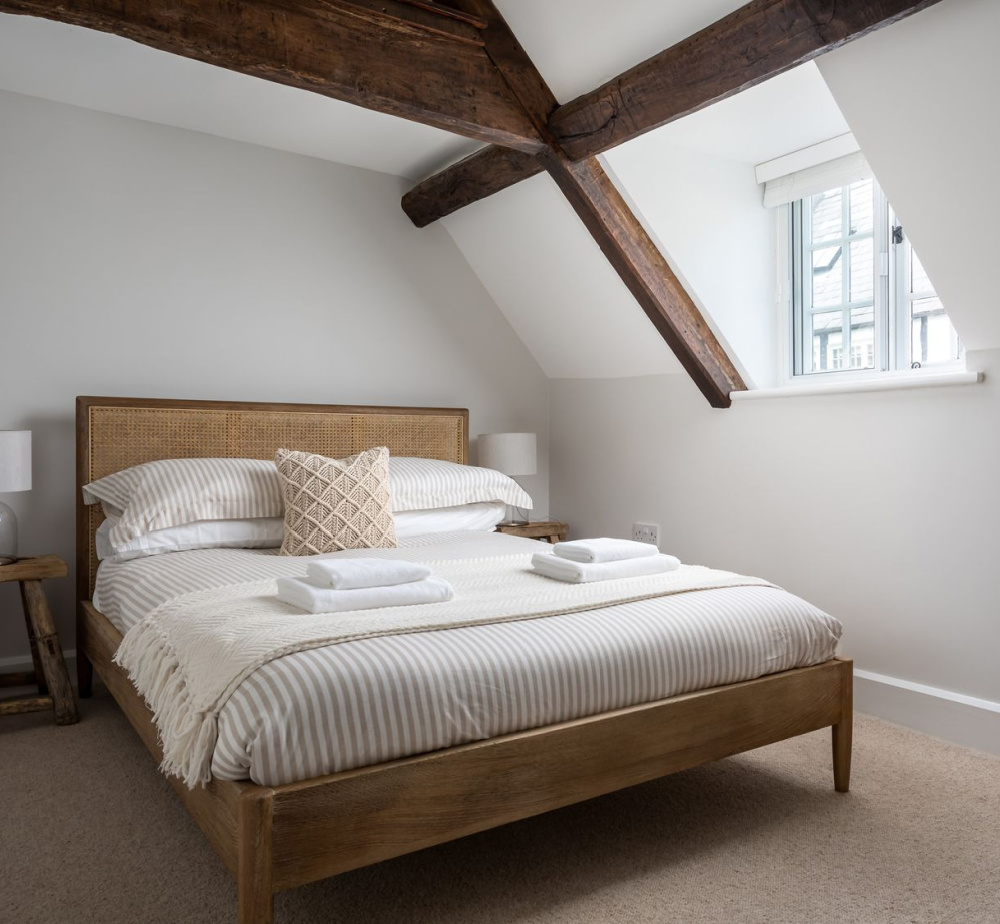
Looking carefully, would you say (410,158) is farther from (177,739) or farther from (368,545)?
(177,739)

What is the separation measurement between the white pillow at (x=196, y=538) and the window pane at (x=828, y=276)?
7.41ft

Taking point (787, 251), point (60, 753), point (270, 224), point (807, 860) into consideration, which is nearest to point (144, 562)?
point (60, 753)

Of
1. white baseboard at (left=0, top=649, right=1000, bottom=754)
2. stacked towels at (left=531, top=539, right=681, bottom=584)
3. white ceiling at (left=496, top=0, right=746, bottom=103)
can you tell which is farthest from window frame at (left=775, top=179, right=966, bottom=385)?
stacked towels at (left=531, top=539, right=681, bottom=584)

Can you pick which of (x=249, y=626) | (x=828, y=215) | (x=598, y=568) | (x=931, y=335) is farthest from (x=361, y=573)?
(x=828, y=215)

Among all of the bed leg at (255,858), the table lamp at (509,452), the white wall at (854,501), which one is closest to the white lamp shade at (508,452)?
the table lamp at (509,452)

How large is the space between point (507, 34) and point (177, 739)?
240 cm

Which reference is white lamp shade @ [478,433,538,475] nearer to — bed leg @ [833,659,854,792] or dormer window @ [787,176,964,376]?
dormer window @ [787,176,964,376]

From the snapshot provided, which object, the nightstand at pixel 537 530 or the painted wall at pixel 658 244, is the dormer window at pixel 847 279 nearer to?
the painted wall at pixel 658 244

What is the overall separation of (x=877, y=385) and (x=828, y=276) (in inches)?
29.7

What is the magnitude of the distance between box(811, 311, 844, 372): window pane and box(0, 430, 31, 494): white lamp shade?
290 cm

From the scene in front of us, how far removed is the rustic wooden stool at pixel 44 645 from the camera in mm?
2623

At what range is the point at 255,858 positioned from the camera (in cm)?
135

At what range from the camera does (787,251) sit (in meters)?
3.46

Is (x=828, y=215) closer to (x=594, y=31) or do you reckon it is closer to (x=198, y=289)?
(x=594, y=31)
